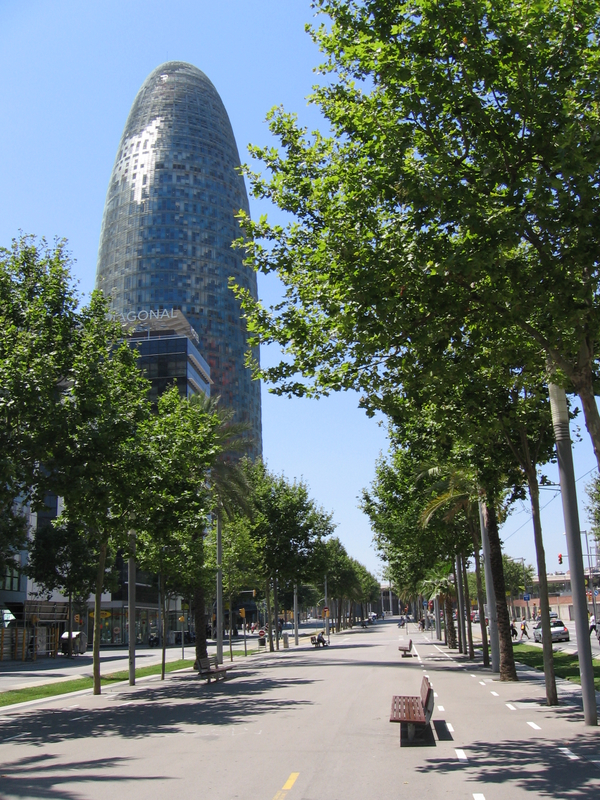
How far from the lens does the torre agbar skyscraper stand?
16088cm

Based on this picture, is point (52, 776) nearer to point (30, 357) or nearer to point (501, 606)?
point (30, 357)

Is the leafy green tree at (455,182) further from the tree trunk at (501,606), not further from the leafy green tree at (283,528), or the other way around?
the leafy green tree at (283,528)

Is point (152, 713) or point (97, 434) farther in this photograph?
point (152, 713)

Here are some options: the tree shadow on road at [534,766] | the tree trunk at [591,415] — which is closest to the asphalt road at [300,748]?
the tree shadow on road at [534,766]

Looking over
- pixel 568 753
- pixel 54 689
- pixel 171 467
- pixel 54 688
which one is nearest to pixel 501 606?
pixel 171 467

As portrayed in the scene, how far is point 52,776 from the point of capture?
10797 millimetres

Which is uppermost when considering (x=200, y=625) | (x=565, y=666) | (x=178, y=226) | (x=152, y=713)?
(x=178, y=226)

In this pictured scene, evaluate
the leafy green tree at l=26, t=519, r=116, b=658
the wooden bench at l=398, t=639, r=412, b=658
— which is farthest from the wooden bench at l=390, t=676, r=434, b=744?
the leafy green tree at l=26, t=519, r=116, b=658

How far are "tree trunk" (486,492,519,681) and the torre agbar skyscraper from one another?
13673 cm

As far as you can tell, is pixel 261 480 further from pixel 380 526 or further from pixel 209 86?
pixel 209 86

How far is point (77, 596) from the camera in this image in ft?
200

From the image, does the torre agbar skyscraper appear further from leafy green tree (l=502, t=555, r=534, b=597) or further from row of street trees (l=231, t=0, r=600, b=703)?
row of street trees (l=231, t=0, r=600, b=703)

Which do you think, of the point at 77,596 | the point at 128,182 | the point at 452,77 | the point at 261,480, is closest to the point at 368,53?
the point at 452,77

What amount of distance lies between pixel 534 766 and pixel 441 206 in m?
7.55
